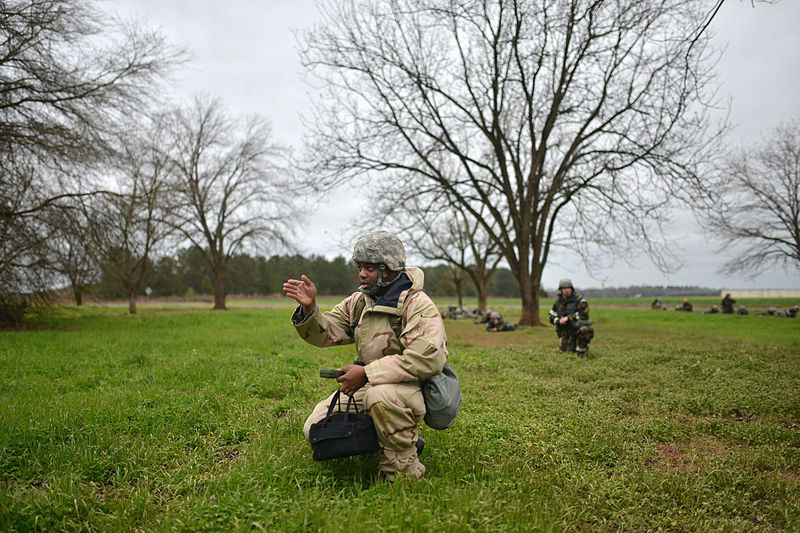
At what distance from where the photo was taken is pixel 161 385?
6156 mm

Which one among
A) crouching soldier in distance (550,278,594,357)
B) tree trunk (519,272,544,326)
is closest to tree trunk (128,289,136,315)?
tree trunk (519,272,544,326)

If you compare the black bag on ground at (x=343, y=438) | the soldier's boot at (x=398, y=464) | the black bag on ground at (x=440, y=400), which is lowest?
the soldier's boot at (x=398, y=464)

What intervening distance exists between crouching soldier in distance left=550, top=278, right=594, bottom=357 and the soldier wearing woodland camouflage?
733 cm

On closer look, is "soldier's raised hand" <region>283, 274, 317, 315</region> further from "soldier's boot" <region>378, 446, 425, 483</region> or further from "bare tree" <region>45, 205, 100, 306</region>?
"bare tree" <region>45, 205, 100, 306</region>

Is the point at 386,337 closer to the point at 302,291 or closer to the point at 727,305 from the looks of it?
the point at 302,291

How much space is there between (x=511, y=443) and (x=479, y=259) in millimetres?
26362

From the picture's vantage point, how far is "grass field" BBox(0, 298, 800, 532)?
2.74m

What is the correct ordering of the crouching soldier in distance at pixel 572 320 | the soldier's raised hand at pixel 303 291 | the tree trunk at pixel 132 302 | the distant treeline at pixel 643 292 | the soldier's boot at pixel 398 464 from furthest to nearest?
1. the distant treeline at pixel 643 292
2. the tree trunk at pixel 132 302
3. the crouching soldier in distance at pixel 572 320
4. the soldier's raised hand at pixel 303 291
5. the soldier's boot at pixel 398 464

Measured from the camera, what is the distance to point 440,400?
128 inches

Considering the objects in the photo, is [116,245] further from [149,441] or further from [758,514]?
[758,514]

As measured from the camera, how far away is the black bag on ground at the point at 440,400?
10.7 ft

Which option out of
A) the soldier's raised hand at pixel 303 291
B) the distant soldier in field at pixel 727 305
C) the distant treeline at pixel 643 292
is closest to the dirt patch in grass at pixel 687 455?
the soldier's raised hand at pixel 303 291

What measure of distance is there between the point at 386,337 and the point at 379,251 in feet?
2.16

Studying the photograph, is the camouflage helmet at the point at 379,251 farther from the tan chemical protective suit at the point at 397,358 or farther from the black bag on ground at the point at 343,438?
the black bag on ground at the point at 343,438
